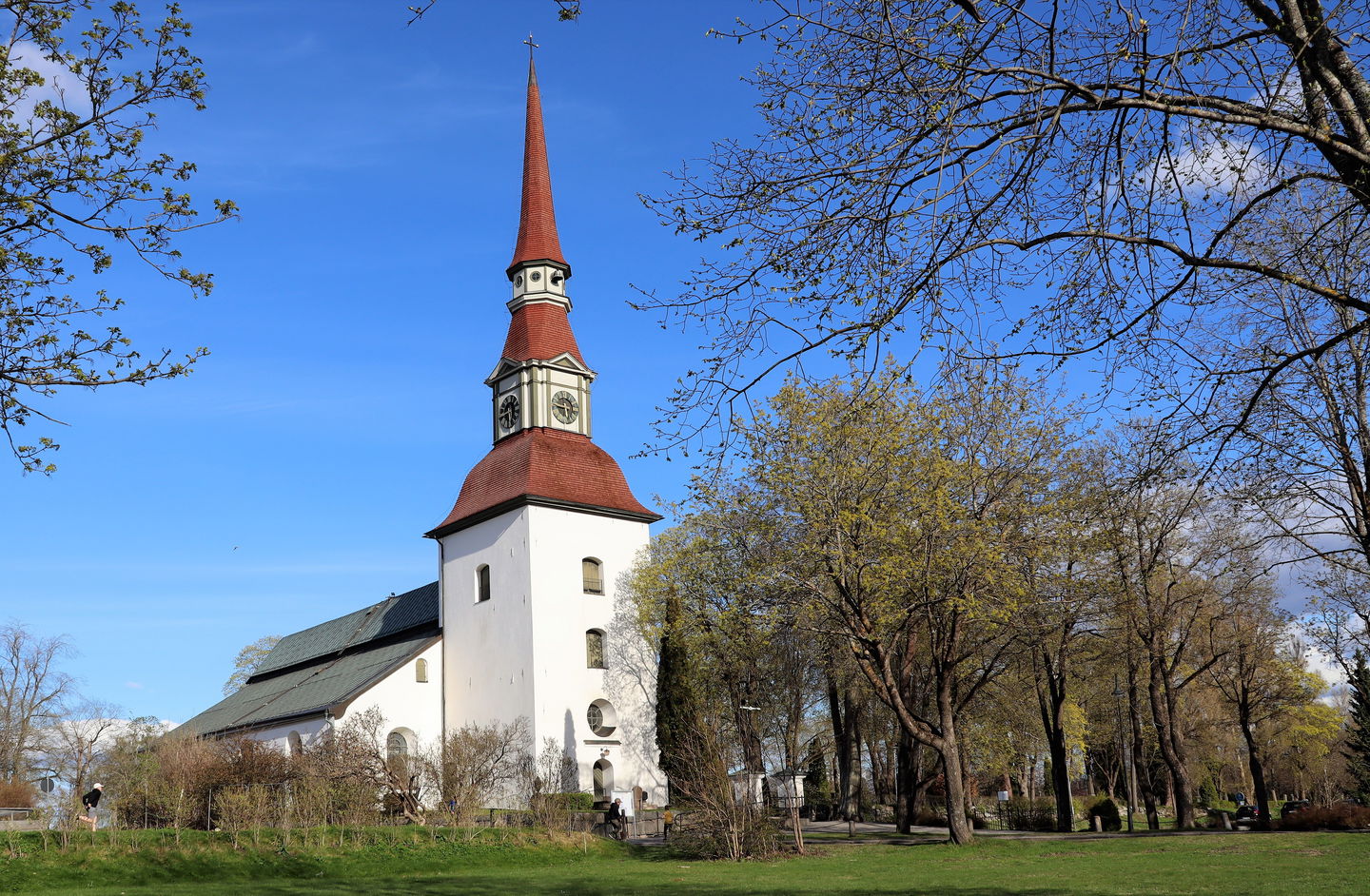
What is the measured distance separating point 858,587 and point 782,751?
82.7 feet

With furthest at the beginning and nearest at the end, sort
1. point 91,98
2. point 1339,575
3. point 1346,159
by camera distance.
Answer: point 1339,575
point 91,98
point 1346,159

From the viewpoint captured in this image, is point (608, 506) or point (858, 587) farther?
point (608, 506)

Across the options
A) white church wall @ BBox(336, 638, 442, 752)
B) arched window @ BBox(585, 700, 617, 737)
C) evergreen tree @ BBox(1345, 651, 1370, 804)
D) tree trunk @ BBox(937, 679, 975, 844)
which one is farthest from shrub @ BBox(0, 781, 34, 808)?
evergreen tree @ BBox(1345, 651, 1370, 804)

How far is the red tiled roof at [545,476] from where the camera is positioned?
39.8 meters

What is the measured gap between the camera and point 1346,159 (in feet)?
22.3

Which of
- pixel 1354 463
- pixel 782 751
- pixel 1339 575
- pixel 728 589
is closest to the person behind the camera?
pixel 1354 463

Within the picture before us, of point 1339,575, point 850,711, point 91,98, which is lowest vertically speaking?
point 850,711

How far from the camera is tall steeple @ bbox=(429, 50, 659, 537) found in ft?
132

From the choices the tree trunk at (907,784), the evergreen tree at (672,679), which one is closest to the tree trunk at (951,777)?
the tree trunk at (907,784)

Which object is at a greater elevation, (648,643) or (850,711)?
(648,643)

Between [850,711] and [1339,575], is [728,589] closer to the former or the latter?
[850,711]

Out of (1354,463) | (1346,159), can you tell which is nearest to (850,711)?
(1354,463)

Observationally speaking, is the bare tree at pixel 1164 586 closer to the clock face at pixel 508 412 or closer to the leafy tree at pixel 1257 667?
the leafy tree at pixel 1257 667

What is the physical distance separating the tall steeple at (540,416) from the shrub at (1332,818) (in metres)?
23.5
